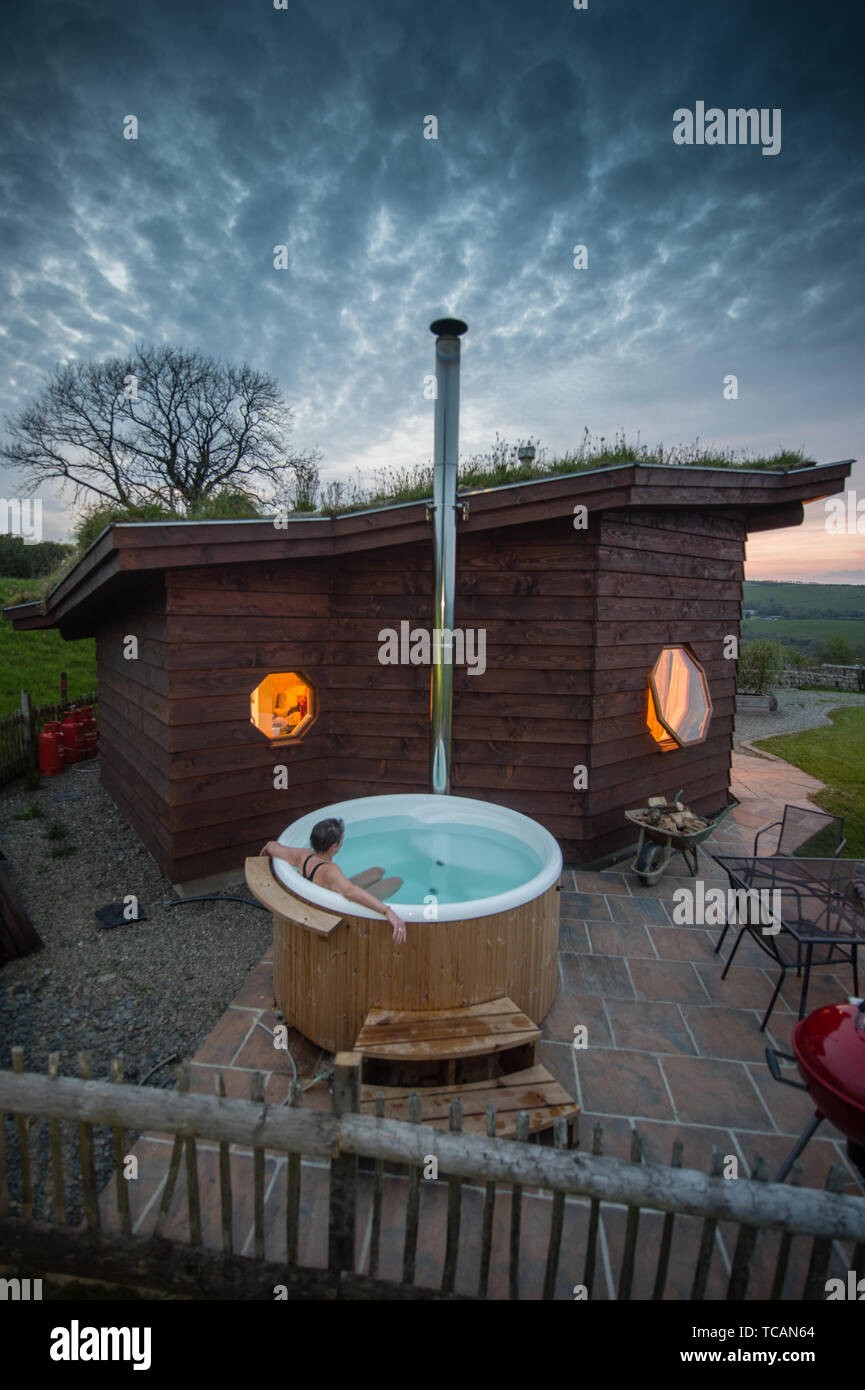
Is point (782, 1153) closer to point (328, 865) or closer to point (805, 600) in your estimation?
point (328, 865)

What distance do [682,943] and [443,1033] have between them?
2.40 m

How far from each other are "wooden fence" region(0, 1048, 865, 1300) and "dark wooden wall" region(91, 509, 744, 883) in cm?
322

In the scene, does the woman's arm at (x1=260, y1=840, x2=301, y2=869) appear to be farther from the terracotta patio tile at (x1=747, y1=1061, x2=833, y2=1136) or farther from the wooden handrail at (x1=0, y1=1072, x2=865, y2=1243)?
the terracotta patio tile at (x1=747, y1=1061, x2=833, y2=1136)

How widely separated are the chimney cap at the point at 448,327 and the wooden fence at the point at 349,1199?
15.1 feet

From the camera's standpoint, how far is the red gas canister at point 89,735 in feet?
33.2

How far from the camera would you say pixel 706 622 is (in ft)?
21.0

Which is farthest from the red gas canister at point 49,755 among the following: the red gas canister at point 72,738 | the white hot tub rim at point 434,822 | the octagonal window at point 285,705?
the white hot tub rim at point 434,822

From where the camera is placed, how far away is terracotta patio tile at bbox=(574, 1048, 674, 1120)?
2.81 metres

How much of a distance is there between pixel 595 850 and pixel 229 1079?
380 centimetres

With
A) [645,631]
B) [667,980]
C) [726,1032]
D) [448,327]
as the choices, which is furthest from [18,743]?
[726,1032]

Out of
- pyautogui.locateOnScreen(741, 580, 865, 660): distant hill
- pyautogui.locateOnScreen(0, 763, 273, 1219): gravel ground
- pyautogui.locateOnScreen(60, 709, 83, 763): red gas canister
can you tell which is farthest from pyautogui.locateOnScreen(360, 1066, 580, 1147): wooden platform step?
pyautogui.locateOnScreen(741, 580, 865, 660): distant hill

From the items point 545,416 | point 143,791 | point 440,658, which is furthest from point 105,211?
point 440,658

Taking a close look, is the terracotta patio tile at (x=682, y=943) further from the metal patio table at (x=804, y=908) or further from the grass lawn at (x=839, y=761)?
the grass lawn at (x=839, y=761)
